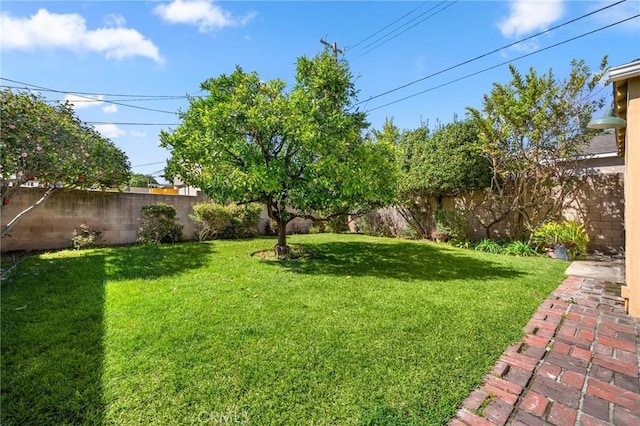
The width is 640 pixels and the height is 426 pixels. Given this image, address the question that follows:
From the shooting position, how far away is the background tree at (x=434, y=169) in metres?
10.5

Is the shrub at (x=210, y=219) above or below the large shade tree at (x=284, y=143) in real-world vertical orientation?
below

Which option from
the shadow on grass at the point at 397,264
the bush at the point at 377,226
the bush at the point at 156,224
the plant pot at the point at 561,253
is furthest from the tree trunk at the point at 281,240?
the plant pot at the point at 561,253

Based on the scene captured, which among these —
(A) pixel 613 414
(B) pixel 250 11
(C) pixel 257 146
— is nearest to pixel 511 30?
(B) pixel 250 11

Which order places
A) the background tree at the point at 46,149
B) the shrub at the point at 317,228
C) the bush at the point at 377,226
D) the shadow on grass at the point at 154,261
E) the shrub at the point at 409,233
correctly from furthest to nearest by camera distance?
the shrub at the point at 317,228 < the bush at the point at 377,226 < the shrub at the point at 409,233 < the shadow on grass at the point at 154,261 < the background tree at the point at 46,149

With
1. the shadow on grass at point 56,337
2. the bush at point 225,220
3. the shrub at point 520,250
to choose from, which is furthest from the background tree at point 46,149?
the shrub at point 520,250

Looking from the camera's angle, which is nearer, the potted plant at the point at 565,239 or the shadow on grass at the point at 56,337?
the shadow on grass at the point at 56,337

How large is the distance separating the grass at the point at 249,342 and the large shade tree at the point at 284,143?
1809 mm

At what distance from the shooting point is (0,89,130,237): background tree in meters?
5.46

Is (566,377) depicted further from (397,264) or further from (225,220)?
(225,220)

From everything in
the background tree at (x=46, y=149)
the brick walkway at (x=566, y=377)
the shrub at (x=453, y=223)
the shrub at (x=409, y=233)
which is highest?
the background tree at (x=46, y=149)

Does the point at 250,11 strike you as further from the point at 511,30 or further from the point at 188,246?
the point at 511,30

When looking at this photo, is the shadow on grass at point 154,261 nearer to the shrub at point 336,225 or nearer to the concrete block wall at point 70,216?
the concrete block wall at point 70,216

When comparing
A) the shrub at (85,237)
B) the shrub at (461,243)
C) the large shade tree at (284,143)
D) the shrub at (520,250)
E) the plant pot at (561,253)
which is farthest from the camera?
the shrub at (461,243)

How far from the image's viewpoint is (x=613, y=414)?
221cm
